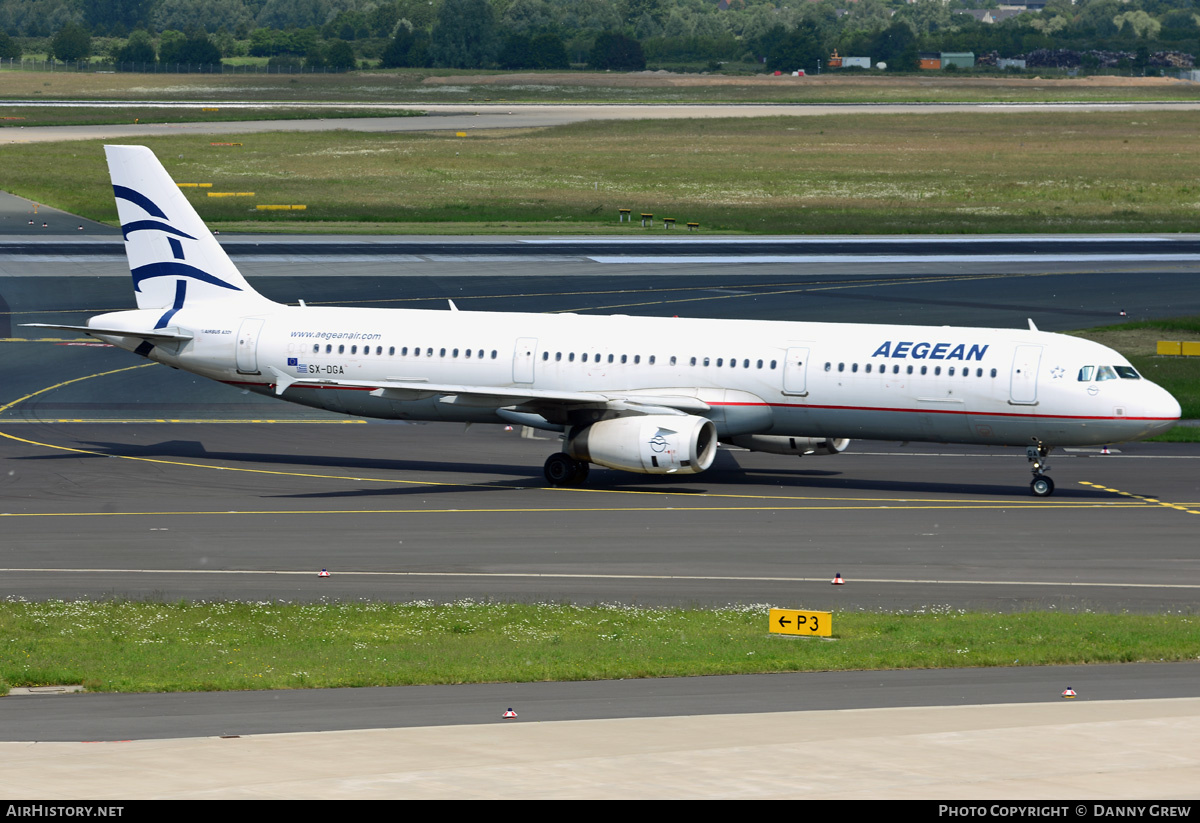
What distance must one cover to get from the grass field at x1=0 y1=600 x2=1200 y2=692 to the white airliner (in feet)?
46.2

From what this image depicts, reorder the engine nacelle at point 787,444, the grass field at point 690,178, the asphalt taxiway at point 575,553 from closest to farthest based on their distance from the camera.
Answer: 1. the asphalt taxiway at point 575,553
2. the engine nacelle at point 787,444
3. the grass field at point 690,178

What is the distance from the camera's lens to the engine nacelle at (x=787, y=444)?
4644 cm

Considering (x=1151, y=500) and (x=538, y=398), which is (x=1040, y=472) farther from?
(x=538, y=398)

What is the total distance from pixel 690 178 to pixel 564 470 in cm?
9257

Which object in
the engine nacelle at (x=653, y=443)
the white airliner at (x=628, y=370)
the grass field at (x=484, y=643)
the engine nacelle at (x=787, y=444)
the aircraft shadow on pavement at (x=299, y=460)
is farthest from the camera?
the aircraft shadow on pavement at (x=299, y=460)

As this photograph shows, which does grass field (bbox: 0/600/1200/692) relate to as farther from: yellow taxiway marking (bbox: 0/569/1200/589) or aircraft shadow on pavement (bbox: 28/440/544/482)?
aircraft shadow on pavement (bbox: 28/440/544/482)

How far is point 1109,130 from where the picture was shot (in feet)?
597

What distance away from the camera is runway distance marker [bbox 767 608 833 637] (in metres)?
27.8

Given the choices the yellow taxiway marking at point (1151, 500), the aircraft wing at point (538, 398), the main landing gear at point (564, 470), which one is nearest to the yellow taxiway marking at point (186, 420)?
the aircraft wing at point (538, 398)

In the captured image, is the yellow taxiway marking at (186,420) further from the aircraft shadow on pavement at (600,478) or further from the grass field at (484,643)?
the grass field at (484,643)

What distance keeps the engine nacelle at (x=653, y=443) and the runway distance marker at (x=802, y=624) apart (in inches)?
618

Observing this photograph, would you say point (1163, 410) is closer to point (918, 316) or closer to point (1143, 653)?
point (1143, 653)
